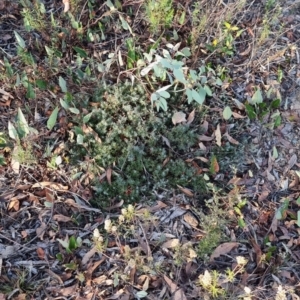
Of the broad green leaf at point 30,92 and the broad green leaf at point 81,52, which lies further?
the broad green leaf at point 81,52

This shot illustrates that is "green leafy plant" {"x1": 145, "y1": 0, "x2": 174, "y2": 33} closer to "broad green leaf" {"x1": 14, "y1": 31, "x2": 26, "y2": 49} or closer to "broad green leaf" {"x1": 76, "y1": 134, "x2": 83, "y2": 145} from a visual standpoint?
"broad green leaf" {"x1": 14, "y1": 31, "x2": 26, "y2": 49}

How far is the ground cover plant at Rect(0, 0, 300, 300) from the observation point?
2125 millimetres

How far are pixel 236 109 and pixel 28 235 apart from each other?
1386 millimetres

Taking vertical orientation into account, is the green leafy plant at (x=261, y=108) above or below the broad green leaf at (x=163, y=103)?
below

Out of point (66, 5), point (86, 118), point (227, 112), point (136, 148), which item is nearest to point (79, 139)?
point (86, 118)

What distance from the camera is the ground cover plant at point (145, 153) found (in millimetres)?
2125

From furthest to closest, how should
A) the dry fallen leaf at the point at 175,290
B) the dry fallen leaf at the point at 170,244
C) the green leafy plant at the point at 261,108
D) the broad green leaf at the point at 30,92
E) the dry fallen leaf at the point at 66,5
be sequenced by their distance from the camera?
1. the dry fallen leaf at the point at 66,5
2. the green leafy plant at the point at 261,108
3. the broad green leaf at the point at 30,92
4. the dry fallen leaf at the point at 170,244
5. the dry fallen leaf at the point at 175,290

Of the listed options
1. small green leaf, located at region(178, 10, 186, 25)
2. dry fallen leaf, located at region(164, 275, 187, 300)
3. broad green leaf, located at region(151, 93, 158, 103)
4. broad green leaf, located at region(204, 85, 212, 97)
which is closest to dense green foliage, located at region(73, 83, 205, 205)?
broad green leaf, located at region(151, 93, 158, 103)

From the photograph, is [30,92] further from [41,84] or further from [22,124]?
[22,124]

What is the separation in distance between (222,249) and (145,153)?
648 mm

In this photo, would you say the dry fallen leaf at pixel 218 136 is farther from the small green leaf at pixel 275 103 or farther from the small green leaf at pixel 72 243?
the small green leaf at pixel 72 243

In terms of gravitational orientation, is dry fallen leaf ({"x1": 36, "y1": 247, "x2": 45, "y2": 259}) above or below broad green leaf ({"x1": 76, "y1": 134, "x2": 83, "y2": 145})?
below

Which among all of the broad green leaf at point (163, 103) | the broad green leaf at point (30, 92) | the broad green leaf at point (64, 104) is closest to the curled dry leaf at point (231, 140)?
the broad green leaf at point (163, 103)

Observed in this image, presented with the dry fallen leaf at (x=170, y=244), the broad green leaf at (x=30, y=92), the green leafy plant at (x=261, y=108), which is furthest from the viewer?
the green leafy plant at (x=261, y=108)
